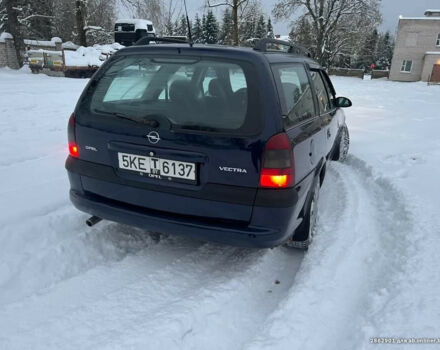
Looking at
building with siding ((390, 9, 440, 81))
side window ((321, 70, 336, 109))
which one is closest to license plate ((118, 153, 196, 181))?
side window ((321, 70, 336, 109))

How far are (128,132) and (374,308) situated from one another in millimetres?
2097

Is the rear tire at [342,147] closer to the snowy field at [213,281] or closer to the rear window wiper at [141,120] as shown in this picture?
the snowy field at [213,281]

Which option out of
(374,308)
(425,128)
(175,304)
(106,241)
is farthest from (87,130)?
(425,128)

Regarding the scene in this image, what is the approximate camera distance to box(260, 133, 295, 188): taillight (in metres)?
2.43

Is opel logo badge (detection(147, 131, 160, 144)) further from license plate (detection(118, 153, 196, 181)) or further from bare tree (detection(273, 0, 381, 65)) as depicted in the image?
bare tree (detection(273, 0, 381, 65))

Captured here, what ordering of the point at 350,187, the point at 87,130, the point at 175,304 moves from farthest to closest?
the point at 350,187
the point at 87,130
the point at 175,304

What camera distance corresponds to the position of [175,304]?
2436 mm

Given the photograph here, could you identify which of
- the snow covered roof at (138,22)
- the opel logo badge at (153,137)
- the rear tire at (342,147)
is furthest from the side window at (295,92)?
the snow covered roof at (138,22)

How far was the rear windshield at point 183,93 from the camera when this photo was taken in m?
2.52

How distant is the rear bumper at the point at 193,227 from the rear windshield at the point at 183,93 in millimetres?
665

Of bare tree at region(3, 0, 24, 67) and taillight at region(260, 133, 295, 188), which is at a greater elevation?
bare tree at region(3, 0, 24, 67)

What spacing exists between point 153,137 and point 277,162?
2.90 feet

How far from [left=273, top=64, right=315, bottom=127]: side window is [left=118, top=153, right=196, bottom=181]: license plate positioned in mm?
776

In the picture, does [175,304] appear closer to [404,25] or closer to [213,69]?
[213,69]
